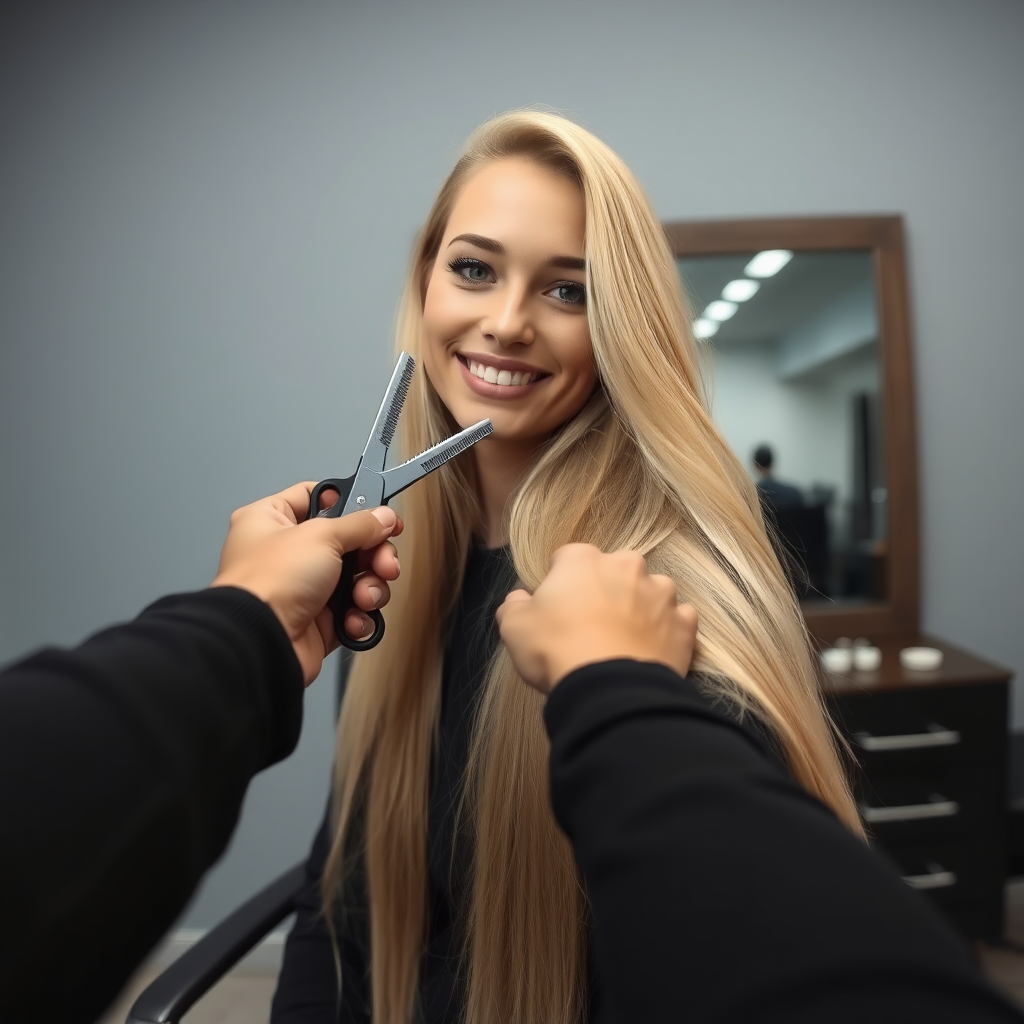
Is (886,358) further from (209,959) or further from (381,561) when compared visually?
(209,959)

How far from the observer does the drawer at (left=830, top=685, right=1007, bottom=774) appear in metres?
1.73

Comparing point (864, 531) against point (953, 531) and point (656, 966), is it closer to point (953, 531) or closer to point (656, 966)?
point (953, 531)

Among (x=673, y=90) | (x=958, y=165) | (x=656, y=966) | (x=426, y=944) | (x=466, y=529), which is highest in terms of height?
(x=673, y=90)

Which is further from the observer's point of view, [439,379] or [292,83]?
[292,83]

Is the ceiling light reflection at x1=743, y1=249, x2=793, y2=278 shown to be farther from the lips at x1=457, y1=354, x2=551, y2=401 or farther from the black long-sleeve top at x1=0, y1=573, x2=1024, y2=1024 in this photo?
the black long-sleeve top at x1=0, y1=573, x2=1024, y2=1024

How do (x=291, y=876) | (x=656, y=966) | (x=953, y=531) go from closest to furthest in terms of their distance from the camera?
(x=656, y=966) → (x=291, y=876) → (x=953, y=531)

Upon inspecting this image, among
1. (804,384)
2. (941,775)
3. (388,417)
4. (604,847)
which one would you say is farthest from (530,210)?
(941,775)

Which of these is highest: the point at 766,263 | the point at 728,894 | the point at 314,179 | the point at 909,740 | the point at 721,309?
the point at 314,179

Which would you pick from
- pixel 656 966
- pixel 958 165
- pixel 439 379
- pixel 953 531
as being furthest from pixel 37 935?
pixel 958 165

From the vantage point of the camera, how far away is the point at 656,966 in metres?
0.32

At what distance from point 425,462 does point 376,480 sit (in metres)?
0.05

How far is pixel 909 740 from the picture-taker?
173 centimetres

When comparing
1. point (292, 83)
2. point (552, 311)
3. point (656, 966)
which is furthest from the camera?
point (292, 83)

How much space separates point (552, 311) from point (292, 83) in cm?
142
